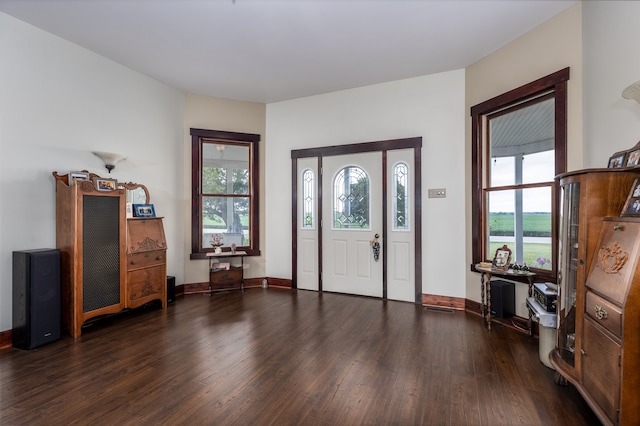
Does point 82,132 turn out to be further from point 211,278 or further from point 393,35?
point 393,35

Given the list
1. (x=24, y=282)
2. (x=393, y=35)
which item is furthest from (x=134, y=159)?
(x=393, y=35)

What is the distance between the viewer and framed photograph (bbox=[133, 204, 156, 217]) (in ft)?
13.2

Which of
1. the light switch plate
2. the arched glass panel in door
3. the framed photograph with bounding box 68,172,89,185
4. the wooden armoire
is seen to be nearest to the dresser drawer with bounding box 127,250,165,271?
the wooden armoire

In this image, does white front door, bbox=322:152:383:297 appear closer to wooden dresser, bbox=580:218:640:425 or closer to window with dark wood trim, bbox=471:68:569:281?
window with dark wood trim, bbox=471:68:569:281

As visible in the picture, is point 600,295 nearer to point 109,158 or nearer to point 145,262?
point 145,262

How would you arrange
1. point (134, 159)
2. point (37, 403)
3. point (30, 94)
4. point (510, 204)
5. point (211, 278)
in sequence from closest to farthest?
point (37, 403) → point (30, 94) → point (510, 204) → point (134, 159) → point (211, 278)

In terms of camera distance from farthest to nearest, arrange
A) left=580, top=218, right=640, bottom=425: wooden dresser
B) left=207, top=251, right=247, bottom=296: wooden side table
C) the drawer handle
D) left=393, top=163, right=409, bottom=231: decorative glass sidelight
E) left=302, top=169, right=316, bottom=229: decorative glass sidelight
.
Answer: left=302, top=169, right=316, bottom=229: decorative glass sidelight < left=207, top=251, right=247, bottom=296: wooden side table < left=393, top=163, right=409, bottom=231: decorative glass sidelight < the drawer handle < left=580, top=218, right=640, bottom=425: wooden dresser

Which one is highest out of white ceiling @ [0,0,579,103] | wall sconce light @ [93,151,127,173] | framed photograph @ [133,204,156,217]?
white ceiling @ [0,0,579,103]

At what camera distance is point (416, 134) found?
14.4ft

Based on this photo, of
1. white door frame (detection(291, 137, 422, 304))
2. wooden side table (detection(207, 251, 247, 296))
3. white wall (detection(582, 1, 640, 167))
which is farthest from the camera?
wooden side table (detection(207, 251, 247, 296))

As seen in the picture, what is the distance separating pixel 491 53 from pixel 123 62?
4626 millimetres

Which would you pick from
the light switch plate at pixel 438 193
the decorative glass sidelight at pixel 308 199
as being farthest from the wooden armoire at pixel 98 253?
the light switch plate at pixel 438 193

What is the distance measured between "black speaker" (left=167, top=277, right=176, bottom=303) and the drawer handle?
4.60 metres

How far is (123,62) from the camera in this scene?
3990 mm
